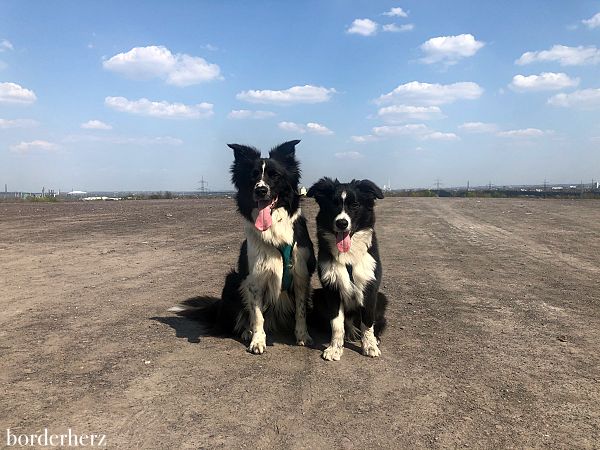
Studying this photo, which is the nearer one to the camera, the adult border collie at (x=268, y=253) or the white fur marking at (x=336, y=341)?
the white fur marking at (x=336, y=341)

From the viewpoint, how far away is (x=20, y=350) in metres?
4.70

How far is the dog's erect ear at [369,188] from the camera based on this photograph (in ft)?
16.5

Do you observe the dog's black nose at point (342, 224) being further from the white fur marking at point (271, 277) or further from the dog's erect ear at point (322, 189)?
the white fur marking at point (271, 277)

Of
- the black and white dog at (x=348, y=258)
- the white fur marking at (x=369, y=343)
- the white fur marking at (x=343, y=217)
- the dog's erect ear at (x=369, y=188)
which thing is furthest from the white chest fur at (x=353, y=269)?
the dog's erect ear at (x=369, y=188)

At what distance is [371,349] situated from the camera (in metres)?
4.78

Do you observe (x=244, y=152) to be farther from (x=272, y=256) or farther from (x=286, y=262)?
(x=286, y=262)

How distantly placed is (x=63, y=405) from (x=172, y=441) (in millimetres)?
1102

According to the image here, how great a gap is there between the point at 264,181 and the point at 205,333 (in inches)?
82.0

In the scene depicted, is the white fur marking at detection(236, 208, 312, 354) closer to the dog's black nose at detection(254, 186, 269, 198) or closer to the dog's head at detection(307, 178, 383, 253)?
the dog's black nose at detection(254, 186, 269, 198)

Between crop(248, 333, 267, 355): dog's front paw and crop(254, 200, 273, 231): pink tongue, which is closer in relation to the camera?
crop(248, 333, 267, 355): dog's front paw

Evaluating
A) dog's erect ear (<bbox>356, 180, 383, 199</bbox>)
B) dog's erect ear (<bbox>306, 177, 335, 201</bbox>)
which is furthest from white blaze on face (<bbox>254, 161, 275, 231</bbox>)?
dog's erect ear (<bbox>356, 180, 383, 199</bbox>)

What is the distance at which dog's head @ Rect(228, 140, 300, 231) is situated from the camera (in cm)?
503

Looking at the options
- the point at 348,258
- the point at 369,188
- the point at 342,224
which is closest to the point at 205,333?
the point at 348,258

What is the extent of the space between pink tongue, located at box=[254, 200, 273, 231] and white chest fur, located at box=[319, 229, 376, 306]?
0.72 m
